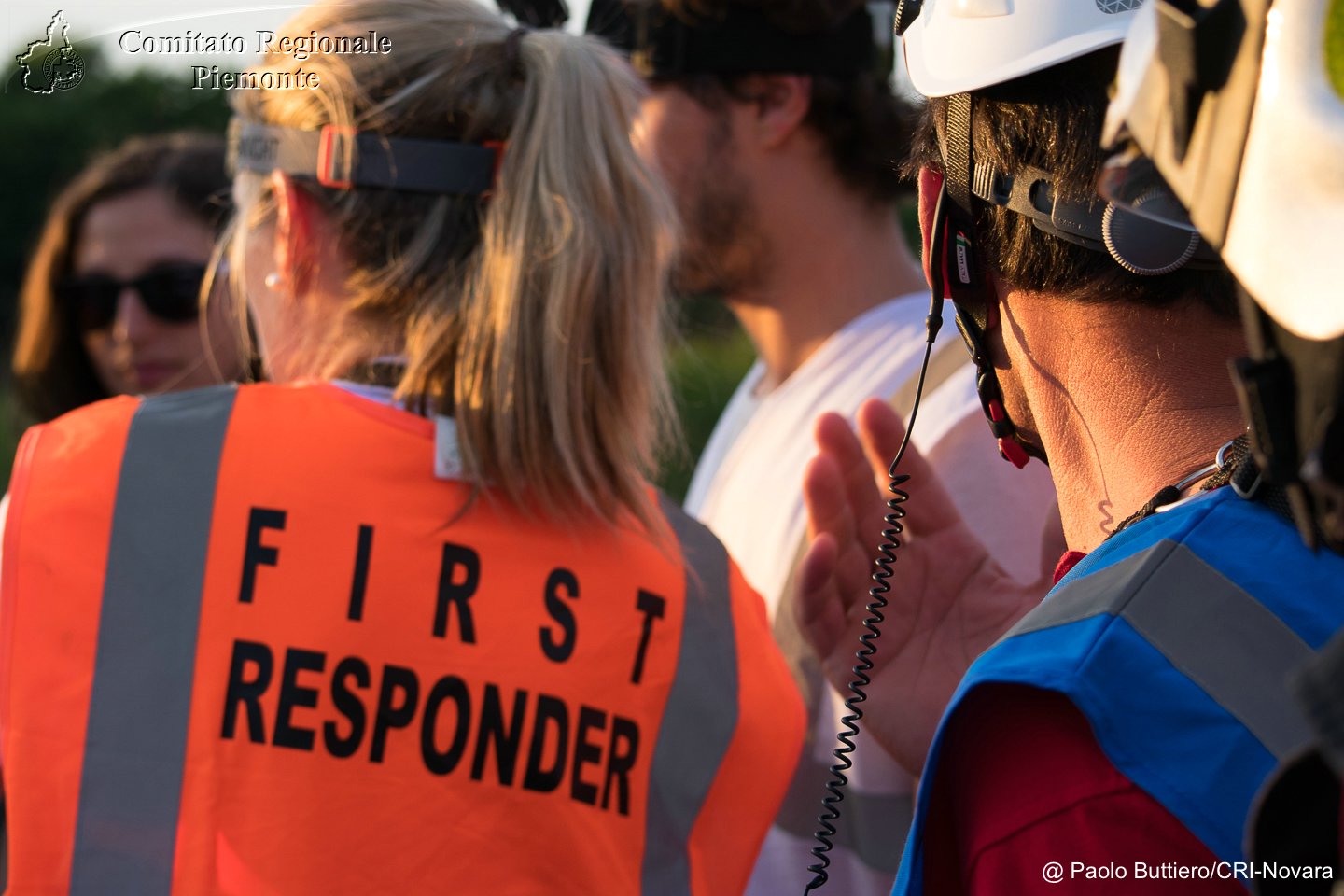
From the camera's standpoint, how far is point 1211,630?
1.14 metres

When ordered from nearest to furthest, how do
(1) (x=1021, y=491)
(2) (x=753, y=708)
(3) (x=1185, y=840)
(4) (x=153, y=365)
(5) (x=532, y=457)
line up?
(3) (x=1185, y=840)
(5) (x=532, y=457)
(2) (x=753, y=708)
(1) (x=1021, y=491)
(4) (x=153, y=365)

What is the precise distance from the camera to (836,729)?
A: 106 inches

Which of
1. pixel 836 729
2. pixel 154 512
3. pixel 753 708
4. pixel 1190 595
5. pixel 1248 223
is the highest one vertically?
pixel 1248 223

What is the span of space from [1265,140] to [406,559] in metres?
1.37

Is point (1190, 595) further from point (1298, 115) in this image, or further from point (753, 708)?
point (753, 708)

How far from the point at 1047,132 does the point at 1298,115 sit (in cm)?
62

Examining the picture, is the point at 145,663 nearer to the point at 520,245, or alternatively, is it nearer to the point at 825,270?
the point at 520,245

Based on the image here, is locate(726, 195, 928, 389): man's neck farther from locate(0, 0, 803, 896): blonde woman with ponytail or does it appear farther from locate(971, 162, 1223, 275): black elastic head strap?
locate(971, 162, 1223, 275): black elastic head strap

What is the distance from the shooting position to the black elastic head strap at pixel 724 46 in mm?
3484

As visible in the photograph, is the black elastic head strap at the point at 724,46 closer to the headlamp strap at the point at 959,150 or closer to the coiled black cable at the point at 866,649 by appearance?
the coiled black cable at the point at 866,649

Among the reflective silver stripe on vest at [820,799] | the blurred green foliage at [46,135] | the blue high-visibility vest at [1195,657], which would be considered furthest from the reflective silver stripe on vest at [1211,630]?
the blurred green foliage at [46,135]

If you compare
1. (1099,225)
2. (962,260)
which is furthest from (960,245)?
(1099,225)

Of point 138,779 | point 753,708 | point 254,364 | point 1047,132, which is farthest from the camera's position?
point 254,364

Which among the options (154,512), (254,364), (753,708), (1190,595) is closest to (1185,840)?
(1190,595)
